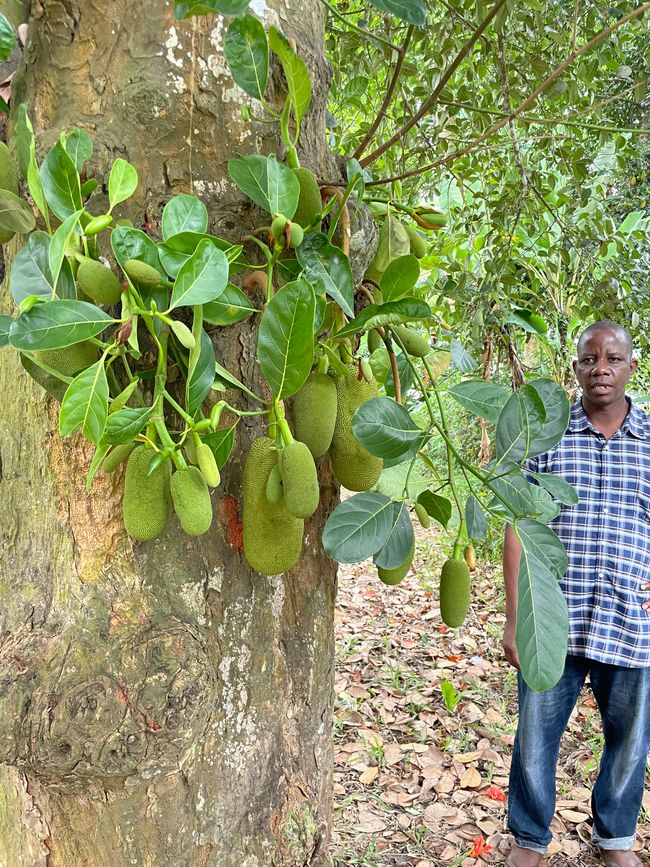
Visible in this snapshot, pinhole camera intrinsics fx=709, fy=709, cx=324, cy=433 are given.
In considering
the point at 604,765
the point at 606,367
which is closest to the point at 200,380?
the point at 606,367

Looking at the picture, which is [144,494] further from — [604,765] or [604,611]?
[604,765]

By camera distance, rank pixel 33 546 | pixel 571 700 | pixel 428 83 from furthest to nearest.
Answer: pixel 571 700
pixel 428 83
pixel 33 546

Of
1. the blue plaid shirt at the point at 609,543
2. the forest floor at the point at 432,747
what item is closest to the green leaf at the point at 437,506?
the blue plaid shirt at the point at 609,543

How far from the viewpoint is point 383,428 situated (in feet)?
2.15

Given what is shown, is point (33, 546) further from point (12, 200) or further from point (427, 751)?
point (427, 751)

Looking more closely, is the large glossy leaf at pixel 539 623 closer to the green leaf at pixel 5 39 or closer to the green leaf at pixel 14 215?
the green leaf at pixel 14 215

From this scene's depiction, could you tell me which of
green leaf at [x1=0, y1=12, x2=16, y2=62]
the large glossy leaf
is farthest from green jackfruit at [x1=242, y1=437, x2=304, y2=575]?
Answer: green leaf at [x1=0, y1=12, x2=16, y2=62]

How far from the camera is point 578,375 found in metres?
1.80

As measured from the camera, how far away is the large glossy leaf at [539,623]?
63cm

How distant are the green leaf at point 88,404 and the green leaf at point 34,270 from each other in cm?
8

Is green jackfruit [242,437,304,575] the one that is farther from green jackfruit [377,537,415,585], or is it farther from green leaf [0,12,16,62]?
green leaf [0,12,16,62]

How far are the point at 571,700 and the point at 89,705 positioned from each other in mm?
1492

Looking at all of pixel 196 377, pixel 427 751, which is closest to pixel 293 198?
pixel 196 377

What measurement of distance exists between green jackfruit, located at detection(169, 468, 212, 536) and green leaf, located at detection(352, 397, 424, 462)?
0.16 meters
